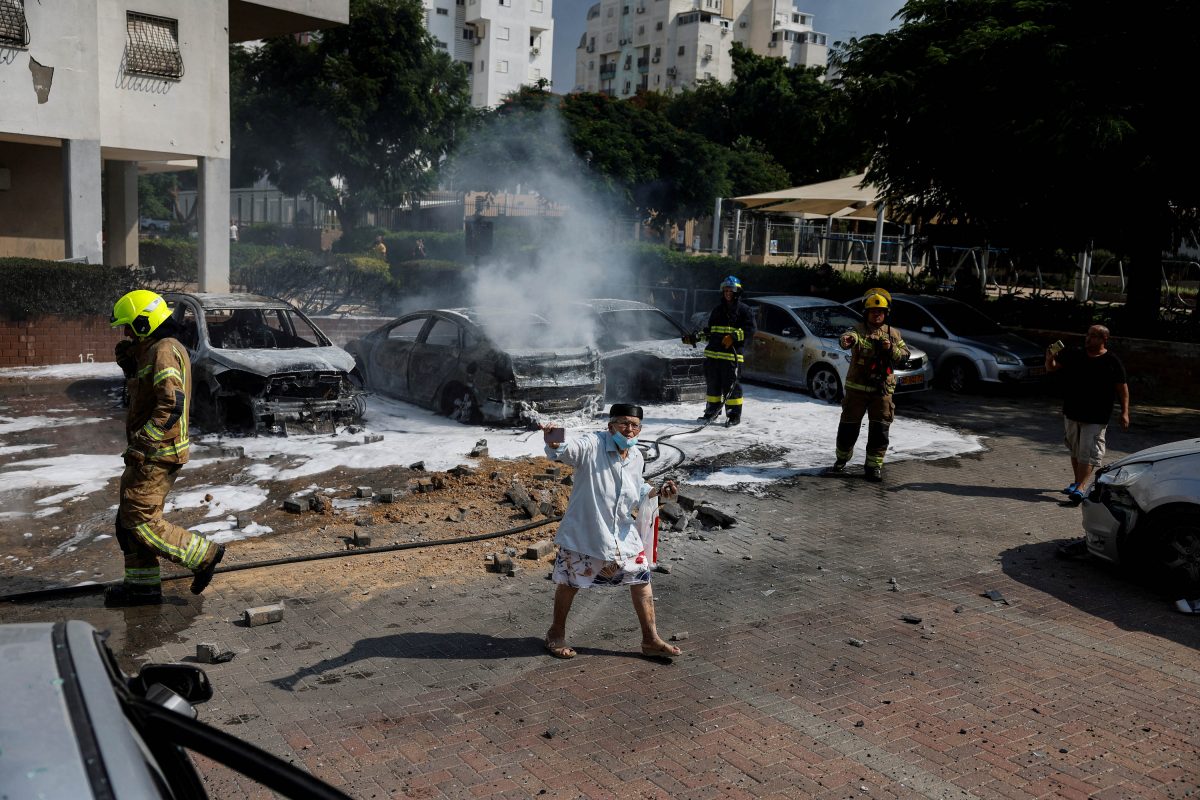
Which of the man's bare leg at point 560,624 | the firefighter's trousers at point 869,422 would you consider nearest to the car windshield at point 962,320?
the firefighter's trousers at point 869,422

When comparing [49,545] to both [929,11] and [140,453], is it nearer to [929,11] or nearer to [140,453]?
[140,453]

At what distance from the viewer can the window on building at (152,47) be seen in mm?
17828

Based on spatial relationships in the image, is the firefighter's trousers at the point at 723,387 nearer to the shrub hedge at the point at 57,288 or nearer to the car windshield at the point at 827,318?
the car windshield at the point at 827,318

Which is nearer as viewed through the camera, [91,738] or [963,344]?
[91,738]

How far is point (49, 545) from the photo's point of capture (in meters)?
7.63

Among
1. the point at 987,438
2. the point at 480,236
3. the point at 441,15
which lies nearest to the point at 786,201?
the point at 480,236

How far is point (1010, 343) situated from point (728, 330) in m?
6.71

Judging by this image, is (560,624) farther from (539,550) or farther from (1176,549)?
(1176,549)

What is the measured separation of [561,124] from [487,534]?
3112 centimetres

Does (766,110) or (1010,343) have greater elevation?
(766,110)

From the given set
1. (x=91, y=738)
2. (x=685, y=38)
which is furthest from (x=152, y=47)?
(x=685, y=38)

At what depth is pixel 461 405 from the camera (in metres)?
12.2

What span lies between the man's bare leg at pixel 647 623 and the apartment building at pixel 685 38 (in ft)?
311

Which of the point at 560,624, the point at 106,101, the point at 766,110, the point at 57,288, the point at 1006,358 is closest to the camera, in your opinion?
the point at 560,624
